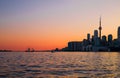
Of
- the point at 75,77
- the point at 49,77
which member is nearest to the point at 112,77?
the point at 75,77

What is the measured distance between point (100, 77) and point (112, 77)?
6.31 ft

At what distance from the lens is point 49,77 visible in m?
45.1

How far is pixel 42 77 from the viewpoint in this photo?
45.2m

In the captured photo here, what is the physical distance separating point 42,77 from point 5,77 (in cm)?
577

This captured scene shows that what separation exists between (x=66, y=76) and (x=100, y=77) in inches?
216

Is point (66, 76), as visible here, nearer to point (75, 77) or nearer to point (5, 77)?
point (75, 77)

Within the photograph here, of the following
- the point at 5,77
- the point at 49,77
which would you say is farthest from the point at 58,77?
the point at 5,77

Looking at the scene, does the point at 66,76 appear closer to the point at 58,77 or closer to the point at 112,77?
the point at 58,77

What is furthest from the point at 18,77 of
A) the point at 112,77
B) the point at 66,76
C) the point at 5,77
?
the point at 112,77

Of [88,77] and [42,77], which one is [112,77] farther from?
[42,77]

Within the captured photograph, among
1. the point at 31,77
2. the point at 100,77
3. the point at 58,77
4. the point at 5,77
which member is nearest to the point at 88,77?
the point at 100,77

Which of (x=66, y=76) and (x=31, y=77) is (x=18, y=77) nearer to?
(x=31, y=77)

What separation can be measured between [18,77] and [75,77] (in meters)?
8.97

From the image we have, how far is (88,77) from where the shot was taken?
4541 centimetres
